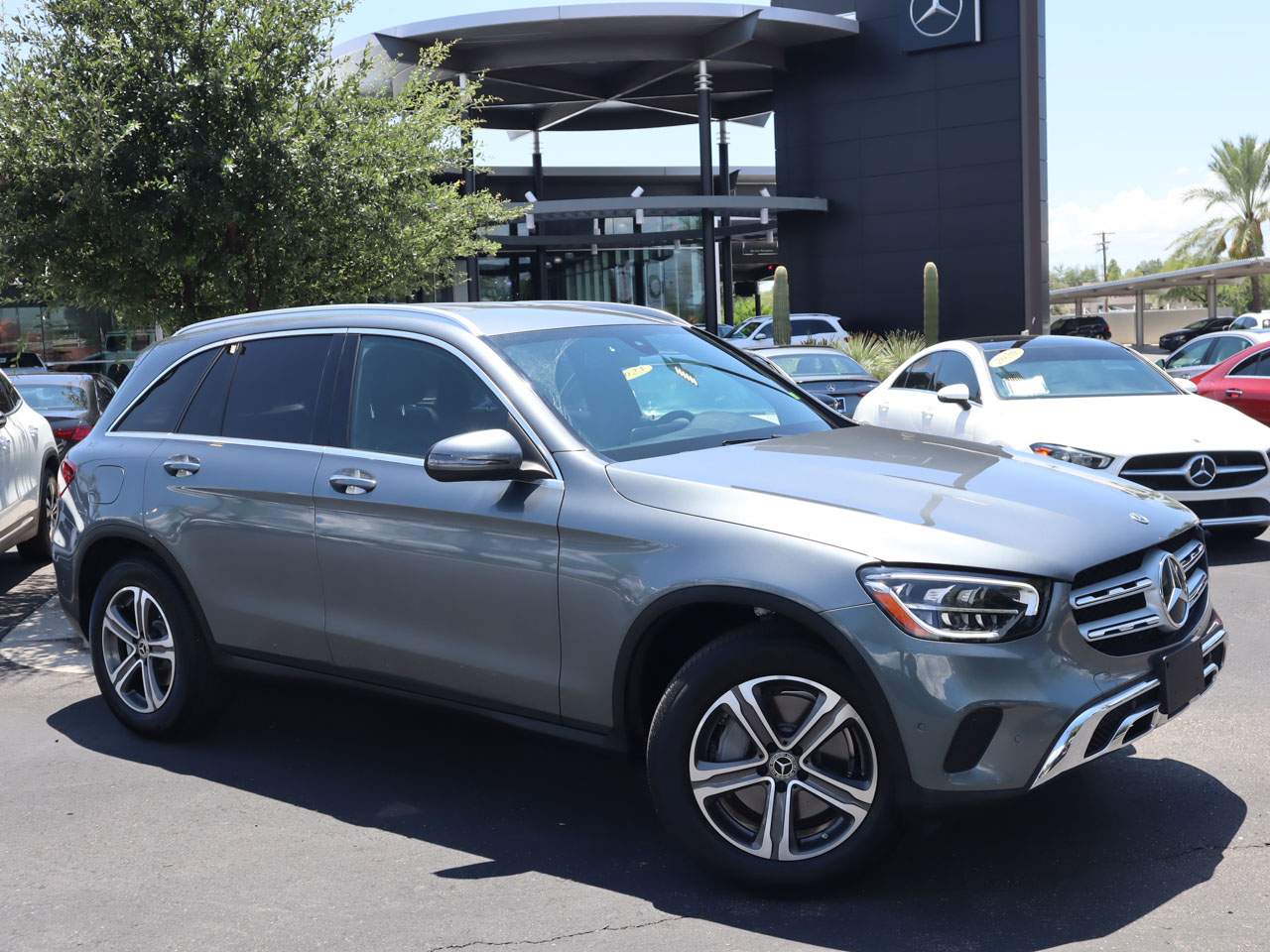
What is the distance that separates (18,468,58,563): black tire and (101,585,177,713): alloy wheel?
4.46 m

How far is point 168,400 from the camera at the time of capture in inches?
230

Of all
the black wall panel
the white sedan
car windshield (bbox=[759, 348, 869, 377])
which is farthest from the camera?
the black wall panel

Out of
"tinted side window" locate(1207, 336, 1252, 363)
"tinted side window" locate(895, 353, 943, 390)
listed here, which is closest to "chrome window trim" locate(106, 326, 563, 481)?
"tinted side window" locate(895, 353, 943, 390)

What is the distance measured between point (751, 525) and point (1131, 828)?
164 centimetres

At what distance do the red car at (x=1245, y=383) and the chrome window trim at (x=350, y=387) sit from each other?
9633 millimetres

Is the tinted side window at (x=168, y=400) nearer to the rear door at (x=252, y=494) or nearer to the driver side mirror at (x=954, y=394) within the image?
the rear door at (x=252, y=494)

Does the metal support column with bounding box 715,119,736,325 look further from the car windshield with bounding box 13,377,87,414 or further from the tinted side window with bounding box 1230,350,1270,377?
the car windshield with bounding box 13,377,87,414

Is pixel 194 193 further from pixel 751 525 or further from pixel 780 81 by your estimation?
pixel 780 81

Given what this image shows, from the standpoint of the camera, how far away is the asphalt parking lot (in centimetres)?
375

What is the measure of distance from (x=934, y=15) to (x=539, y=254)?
16013 mm

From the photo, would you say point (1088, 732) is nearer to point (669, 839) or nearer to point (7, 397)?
point (669, 839)

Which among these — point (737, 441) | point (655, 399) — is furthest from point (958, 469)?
point (655, 399)

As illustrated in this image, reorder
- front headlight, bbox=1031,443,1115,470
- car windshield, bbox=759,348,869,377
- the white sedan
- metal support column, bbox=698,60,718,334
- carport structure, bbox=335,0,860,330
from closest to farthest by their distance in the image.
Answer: front headlight, bbox=1031,443,1115,470
the white sedan
car windshield, bbox=759,348,869,377
carport structure, bbox=335,0,860,330
metal support column, bbox=698,60,718,334

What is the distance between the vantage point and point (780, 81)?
38.7 m
